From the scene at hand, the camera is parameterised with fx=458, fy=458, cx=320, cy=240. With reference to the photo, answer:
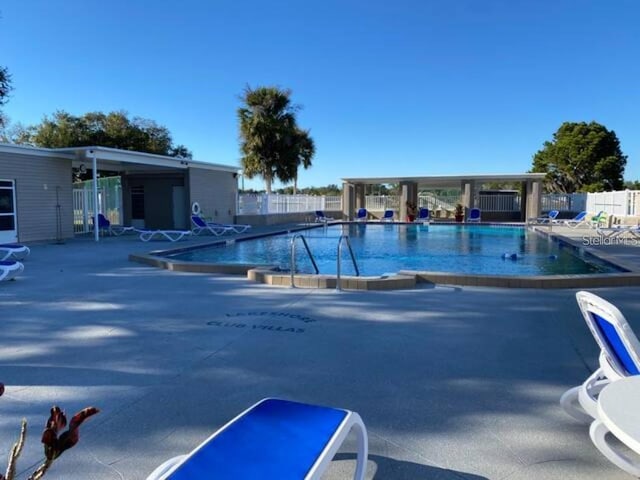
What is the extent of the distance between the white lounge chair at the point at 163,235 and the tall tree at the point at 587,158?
113ft

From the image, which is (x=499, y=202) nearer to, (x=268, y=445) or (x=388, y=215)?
(x=388, y=215)

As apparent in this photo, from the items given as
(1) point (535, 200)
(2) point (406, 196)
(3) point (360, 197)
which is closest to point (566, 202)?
(1) point (535, 200)

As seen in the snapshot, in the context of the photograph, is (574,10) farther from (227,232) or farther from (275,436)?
(275,436)

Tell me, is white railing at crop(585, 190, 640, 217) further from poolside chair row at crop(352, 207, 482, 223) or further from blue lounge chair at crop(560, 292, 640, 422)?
blue lounge chair at crop(560, 292, 640, 422)

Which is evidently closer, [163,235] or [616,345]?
[616,345]

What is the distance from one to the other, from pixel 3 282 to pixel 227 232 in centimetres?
1102

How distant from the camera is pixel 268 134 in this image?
29688mm

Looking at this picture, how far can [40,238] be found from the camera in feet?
49.6

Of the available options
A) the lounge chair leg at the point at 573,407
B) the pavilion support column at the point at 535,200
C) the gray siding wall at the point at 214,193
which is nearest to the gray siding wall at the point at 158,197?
the gray siding wall at the point at 214,193

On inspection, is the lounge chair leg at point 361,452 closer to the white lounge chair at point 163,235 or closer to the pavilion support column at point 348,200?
the white lounge chair at point 163,235

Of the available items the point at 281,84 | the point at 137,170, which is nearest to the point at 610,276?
the point at 137,170

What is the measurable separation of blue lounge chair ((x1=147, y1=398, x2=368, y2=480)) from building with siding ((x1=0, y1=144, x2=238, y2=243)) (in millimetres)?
14584

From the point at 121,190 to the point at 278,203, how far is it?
8.27 metres

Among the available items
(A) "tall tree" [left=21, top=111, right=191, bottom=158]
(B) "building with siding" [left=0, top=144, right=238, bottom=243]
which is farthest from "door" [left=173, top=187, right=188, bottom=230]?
(A) "tall tree" [left=21, top=111, right=191, bottom=158]
